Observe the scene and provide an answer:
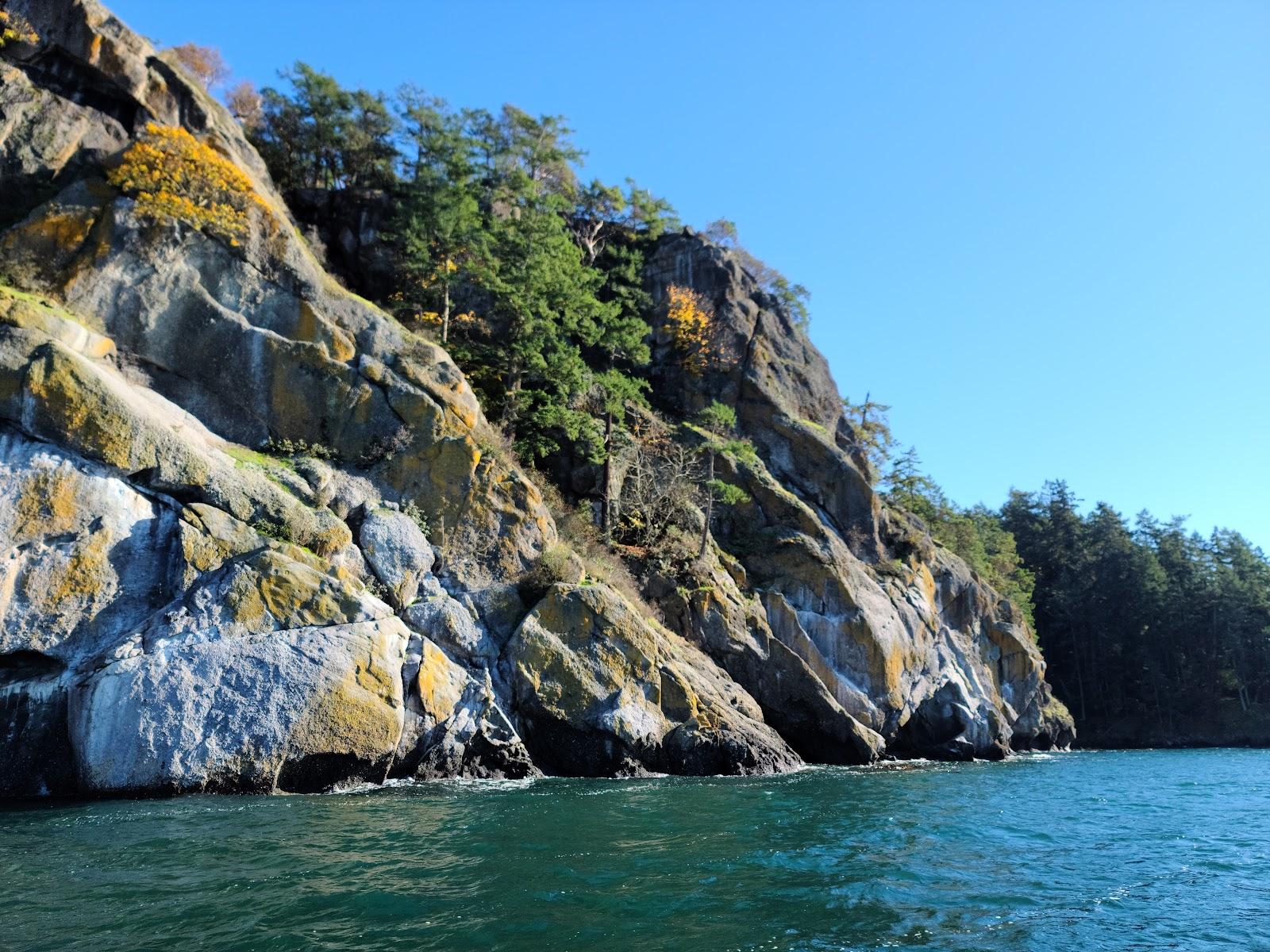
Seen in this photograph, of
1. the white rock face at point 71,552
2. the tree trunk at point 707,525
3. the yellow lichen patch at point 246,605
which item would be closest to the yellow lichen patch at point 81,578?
the white rock face at point 71,552

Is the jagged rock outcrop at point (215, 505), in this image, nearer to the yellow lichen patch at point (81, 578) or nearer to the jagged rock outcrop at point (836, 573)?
the yellow lichen patch at point (81, 578)

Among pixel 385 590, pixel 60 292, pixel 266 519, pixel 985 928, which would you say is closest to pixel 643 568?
pixel 385 590

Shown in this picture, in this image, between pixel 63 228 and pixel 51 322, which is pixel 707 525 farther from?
pixel 63 228

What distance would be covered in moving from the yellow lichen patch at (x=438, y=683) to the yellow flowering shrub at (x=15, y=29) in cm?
2344

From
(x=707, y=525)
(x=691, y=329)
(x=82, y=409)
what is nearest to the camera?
(x=82, y=409)

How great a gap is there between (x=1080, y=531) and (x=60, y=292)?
76.7m

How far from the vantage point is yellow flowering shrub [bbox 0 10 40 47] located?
2500 centimetres

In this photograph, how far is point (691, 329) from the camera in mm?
42000

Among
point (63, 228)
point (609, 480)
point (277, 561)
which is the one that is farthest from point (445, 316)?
point (277, 561)

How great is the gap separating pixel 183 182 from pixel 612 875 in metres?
23.3

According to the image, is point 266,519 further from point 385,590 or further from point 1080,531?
point 1080,531

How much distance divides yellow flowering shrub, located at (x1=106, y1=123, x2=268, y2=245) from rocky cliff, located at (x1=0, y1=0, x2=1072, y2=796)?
392 millimetres

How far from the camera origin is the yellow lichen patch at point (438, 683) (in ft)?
58.6

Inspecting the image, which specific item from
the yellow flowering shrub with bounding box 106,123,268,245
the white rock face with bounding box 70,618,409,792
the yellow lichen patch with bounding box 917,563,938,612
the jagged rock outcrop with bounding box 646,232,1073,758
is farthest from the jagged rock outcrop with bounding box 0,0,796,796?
the yellow lichen patch with bounding box 917,563,938,612
